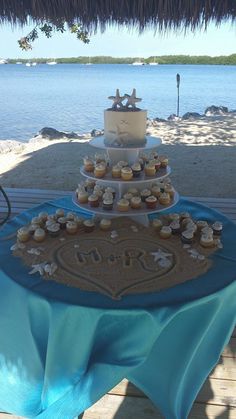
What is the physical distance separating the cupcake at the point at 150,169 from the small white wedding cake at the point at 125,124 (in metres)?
0.13

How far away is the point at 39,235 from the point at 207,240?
879mm

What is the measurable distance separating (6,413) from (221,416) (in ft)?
3.74

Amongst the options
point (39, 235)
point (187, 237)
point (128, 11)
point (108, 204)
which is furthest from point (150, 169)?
point (128, 11)

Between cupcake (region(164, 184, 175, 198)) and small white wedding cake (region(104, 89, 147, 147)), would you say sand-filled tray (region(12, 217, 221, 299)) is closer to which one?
cupcake (region(164, 184, 175, 198))

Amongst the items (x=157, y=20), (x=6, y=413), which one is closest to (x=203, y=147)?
(x=157, y=20)

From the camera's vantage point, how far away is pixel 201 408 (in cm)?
192

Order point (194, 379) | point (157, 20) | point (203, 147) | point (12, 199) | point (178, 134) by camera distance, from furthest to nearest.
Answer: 1. point (178, 134)
2. point (203, 147)
3. point (12, 199)
4. point (157, 20)
5. point (194, 379)

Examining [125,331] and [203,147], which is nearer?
[125,331]

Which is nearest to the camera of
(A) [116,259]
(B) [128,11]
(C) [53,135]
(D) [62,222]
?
(A) [116,259]

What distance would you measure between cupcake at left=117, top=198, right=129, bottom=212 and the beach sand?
3.69 m

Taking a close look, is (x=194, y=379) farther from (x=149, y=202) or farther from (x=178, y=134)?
(x=178, y=134)

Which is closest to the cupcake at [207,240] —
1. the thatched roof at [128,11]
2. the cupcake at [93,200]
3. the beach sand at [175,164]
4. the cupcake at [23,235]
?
the cupcake at [93,200]

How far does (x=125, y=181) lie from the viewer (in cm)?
192

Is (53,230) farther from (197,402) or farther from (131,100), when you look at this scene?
(197,402)
